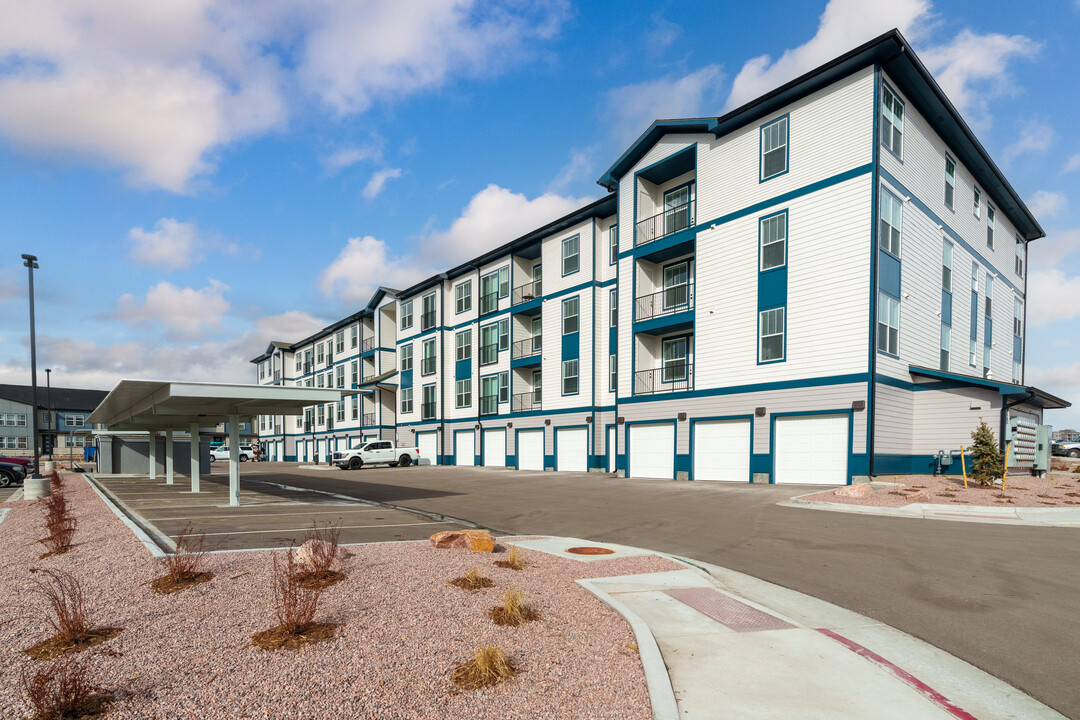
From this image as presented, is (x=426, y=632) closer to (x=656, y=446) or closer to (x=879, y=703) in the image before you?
(x=879, y=703)

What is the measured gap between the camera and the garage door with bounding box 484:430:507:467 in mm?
38969

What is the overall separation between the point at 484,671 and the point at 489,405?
119 ft

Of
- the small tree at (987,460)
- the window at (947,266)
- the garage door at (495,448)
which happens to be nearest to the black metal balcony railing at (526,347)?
the garage door at (495,448)

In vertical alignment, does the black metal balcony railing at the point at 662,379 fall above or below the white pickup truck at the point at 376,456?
above

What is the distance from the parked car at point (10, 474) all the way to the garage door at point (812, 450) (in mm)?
32959

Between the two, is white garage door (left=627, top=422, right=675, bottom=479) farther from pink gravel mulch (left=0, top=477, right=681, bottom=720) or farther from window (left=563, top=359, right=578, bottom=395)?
pink gravel mulch (left=0, top=477, right=681, bottom=720)

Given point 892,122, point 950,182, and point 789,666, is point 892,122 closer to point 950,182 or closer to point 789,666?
point 950,182

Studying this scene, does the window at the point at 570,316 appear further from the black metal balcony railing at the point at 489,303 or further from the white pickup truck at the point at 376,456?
the white pickup truck at the point at 376,456

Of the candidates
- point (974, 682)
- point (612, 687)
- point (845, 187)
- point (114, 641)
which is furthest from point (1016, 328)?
point (114, 641)

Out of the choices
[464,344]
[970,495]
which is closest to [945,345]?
[970,495]

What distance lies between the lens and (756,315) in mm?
23500

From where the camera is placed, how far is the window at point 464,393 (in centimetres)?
4244

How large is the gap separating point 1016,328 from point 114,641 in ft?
145

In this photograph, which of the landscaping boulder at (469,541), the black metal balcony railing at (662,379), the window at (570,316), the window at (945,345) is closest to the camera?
the landscaping boulder at (469,541)
